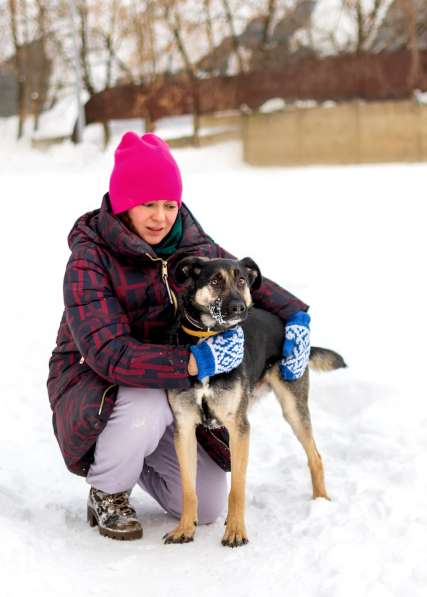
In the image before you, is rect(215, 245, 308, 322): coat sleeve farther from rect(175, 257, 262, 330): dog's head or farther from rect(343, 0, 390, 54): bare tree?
rect(343, 0, 390, 54): bare tree

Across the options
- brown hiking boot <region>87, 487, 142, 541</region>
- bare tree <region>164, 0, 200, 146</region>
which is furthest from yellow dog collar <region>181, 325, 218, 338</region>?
bare tree <region>164, 0, 200, 146</region>

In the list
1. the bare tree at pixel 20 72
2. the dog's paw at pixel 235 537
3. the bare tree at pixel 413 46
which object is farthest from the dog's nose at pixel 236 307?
the bare tree at pixel 20 72

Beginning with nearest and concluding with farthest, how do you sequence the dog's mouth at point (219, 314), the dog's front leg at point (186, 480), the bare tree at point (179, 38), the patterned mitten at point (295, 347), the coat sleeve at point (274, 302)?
the dog's mouth at point (219, 314), the dog's front leg at point (186, 480), the patterned mitten at point (295, 347), the coat sleeve at point (274, 302), the bare tree at point (179, 38)

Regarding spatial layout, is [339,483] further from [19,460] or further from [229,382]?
[19,460]

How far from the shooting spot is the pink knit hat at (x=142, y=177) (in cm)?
325

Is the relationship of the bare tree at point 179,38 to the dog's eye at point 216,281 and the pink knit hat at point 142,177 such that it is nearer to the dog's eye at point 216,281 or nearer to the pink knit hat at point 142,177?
the pink knit hat at point 142,177

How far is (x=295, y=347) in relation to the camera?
141 inches

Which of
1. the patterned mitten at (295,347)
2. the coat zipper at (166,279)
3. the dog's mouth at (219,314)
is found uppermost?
the coat zipper at (166,279)

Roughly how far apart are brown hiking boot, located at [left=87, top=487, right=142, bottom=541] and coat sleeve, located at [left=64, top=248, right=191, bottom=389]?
56 cm

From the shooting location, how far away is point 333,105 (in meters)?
15.8

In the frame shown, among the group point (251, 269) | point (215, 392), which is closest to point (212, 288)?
point (251, 269)

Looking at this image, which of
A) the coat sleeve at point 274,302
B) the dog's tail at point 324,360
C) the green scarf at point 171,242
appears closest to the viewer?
the green scarf at point 171,242

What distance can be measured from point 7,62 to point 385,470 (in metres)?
24.2

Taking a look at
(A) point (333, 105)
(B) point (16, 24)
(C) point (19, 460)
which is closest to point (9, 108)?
(B) point (16, 24)
